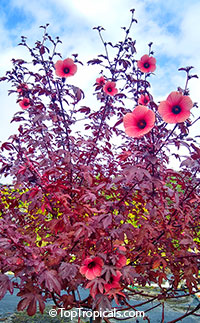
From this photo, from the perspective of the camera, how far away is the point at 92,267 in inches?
60.1

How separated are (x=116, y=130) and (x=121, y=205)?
115 cm

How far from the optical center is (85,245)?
6.09ft

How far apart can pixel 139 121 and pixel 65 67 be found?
3.14 feet

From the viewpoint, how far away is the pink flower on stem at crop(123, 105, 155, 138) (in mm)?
1516

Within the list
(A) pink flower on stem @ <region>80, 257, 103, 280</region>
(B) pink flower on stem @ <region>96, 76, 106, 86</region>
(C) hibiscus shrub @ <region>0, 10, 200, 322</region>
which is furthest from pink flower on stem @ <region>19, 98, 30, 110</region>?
(A) pink flower on stem @ <region>80, 257, 103, 280</region>

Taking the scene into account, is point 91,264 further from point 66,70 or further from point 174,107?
point 66,70

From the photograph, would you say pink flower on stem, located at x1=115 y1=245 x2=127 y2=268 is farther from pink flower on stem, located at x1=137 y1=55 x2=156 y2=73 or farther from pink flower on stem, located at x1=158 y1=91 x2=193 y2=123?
pink flower on stem, located at x1=137 y1=55 x2=156 y2=73

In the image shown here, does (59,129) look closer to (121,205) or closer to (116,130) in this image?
(116,130)

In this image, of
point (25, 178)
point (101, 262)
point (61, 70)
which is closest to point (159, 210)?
point (101, 262)

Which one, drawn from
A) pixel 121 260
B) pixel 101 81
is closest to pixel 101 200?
pixel 121 260

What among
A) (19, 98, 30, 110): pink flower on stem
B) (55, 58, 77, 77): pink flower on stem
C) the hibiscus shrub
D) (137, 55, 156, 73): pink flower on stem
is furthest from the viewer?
(19, 98, 30, 110): pink flower on stem

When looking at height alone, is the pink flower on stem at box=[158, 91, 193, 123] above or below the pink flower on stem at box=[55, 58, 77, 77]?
below

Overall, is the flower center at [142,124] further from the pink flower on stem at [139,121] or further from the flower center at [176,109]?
the flower center at [176,109]

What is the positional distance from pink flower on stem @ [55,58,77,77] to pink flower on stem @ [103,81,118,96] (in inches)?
12.2
